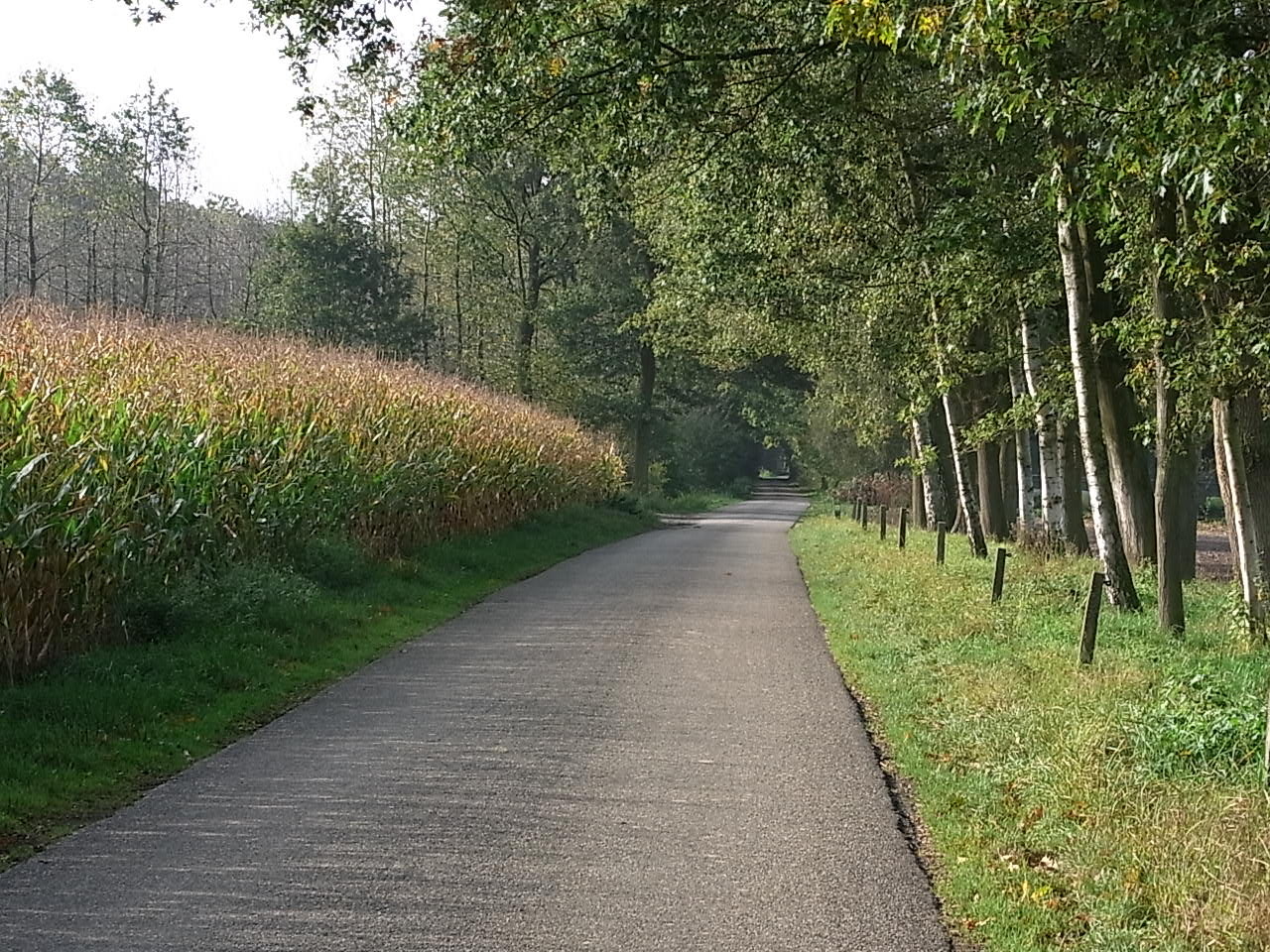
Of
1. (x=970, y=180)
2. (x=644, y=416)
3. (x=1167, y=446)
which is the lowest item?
(x=1167, y=446)

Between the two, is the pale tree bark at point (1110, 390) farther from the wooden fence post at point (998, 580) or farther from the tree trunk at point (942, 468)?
the tree trunk at point (942, 468)

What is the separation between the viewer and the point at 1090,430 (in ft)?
48.3

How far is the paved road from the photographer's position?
5191mm

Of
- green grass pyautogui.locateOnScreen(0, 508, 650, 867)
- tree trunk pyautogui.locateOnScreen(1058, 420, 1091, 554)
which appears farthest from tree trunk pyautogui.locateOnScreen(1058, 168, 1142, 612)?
green grass pyautogui.locateOnScreen(0, 508, 650, 867)

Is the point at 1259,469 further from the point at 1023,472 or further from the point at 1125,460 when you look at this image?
the point at 1023,472

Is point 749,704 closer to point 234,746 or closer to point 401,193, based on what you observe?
point 234,746

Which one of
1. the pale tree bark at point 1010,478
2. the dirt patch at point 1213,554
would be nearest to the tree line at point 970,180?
the dirt patch at point 1213,554

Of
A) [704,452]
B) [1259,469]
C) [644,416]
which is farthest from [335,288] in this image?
[1259,469]

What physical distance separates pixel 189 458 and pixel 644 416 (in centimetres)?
4054

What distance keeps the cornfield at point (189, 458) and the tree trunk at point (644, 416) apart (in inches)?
1060

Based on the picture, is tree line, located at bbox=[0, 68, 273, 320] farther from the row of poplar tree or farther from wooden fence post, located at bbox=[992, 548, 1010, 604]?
wooden fence post, located at bbox=[992, 548, 1010, 604]

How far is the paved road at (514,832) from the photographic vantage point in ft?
17.0

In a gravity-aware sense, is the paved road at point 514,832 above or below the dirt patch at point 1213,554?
above

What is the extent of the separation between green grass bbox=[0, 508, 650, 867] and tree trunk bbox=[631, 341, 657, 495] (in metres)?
34.5
